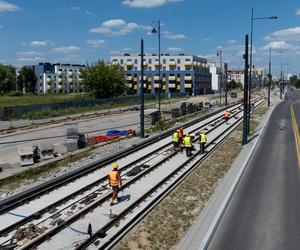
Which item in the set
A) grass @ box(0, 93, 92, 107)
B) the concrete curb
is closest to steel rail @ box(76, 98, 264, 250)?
the concrete curb

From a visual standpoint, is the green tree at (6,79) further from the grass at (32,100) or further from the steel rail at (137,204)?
the steel rail at (137,204)

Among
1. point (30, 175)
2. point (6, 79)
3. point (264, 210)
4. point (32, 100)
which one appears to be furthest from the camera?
point (6, 79)

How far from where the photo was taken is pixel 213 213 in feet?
44.4

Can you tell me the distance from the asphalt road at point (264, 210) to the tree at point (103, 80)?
243ft

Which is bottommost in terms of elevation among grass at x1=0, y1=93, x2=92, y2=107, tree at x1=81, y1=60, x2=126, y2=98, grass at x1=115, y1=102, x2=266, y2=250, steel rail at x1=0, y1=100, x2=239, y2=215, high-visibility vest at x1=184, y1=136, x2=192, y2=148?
grass at x1=115, y1=102, x2=266, y2=250

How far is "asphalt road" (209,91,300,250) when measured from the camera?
1123cm

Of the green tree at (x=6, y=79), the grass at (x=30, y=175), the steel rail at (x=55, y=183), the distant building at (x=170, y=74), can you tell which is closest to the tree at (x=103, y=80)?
the distant building at (x=170, y=74)

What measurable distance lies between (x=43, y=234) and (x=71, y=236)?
0.84 m

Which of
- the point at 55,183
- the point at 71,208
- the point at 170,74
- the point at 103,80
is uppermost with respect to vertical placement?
the point at 170,74

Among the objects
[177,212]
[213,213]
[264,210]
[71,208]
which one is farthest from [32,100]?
[264,210]

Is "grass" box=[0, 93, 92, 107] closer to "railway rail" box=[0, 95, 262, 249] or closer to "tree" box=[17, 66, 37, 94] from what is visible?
"tree" box=[17, 66, 37, 94]

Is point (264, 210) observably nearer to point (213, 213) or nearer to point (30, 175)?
point (213, 213)

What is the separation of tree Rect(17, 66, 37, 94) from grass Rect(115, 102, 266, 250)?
14839 cm

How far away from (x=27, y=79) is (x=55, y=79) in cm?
1484
